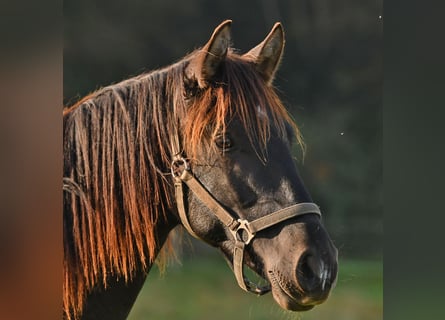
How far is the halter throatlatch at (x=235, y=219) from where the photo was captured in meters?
1.99

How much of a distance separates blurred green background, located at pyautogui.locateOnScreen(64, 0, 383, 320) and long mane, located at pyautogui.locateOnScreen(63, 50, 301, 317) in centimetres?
43

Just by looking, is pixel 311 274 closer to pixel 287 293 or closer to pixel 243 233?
pixel 287 293

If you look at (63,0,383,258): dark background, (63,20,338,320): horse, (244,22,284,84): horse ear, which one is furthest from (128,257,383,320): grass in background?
(244,22,284,84): horse ear

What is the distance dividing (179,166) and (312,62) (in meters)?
0.99

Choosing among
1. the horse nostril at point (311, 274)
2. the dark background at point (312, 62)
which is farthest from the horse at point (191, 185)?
the dark background at point (312, 62)

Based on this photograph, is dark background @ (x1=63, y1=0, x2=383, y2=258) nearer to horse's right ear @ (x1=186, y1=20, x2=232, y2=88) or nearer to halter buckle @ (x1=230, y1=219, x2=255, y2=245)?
horse's right ear @ (x1=186, y1=20, x2=232, y2=88)

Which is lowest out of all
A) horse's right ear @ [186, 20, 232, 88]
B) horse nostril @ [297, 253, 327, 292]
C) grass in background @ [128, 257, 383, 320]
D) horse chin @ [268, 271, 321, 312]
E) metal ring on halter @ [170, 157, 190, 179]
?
grass in background @ [128, 257, 383, 320]

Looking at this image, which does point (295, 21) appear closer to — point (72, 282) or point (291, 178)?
point (291, 178)

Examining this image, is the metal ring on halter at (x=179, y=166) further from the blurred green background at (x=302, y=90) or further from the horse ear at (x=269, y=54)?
the blurred green background at (x=302, y=90)

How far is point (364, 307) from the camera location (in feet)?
9.36

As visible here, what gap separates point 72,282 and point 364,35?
1.68 meters

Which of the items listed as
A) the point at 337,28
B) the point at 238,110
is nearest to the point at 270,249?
the point at 238,110

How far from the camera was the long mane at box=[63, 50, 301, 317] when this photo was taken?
6.81 ft

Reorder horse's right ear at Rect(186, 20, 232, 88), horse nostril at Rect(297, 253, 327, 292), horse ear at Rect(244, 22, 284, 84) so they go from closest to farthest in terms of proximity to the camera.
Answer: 1. horse nostril at Rect(297, 253, 327, 292)
2. horse's right ear at Rect(186, 20, 232, 88)
3. horse ear at Rect(244, 22, 284, 84)
